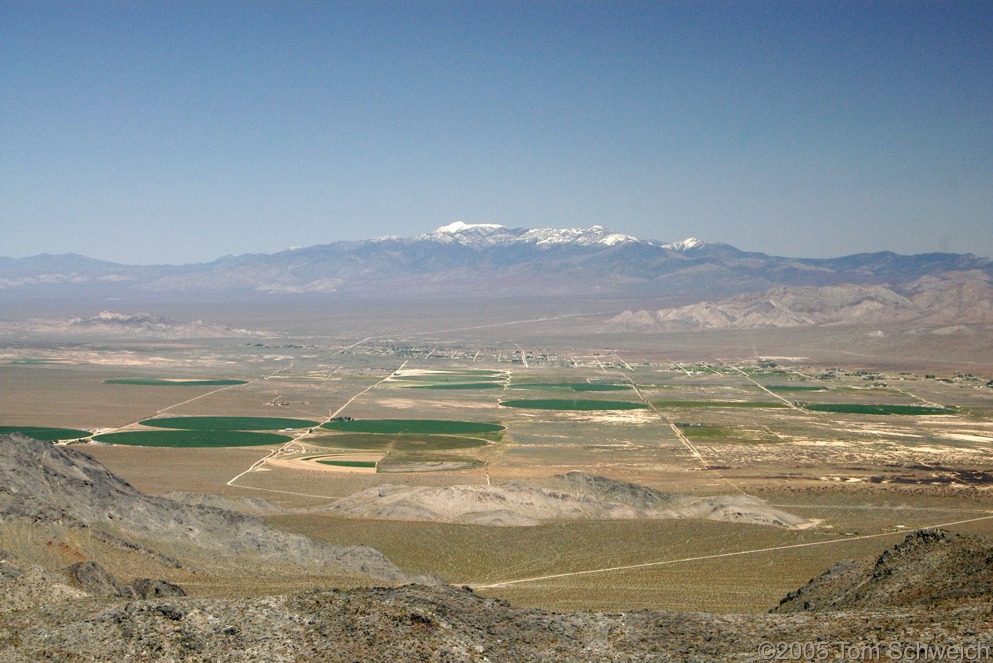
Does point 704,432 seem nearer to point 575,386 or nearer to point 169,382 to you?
point 575,386

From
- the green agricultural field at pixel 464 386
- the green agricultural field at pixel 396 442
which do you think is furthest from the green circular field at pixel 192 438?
the green agricultural field at pixel 464 386

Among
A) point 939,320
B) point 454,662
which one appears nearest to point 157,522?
point 454,662

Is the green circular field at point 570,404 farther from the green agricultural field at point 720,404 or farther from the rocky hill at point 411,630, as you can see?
the rocky hill at point 411,630

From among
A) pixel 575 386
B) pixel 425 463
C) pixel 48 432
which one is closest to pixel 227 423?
pixel 48 432

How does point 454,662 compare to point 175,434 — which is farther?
point 175,434

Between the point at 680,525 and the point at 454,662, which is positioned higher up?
the point at 454,662

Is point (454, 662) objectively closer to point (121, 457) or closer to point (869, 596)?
point (869, 596)
